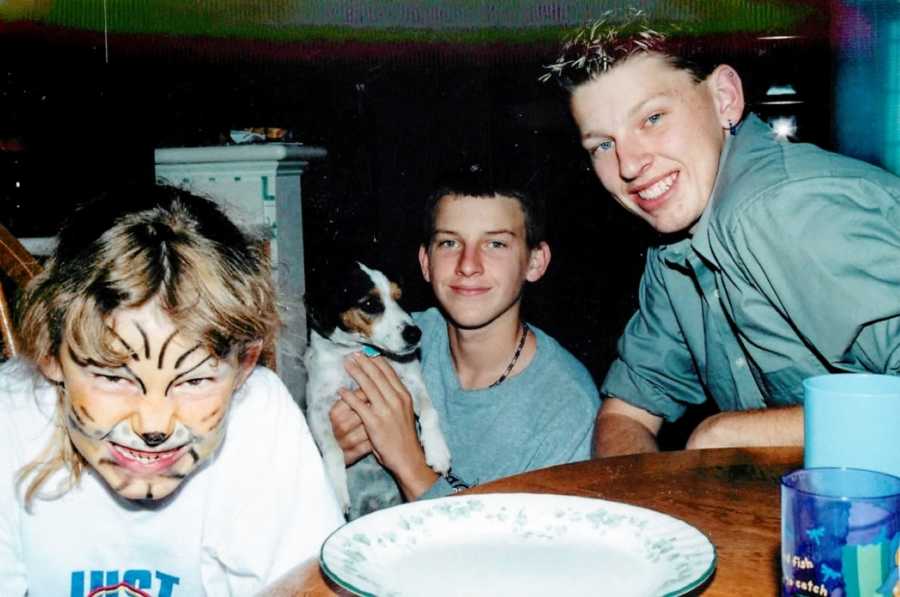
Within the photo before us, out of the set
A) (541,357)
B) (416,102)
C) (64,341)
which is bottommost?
(541,357)

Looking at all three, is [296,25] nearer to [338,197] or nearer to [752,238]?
[338,197]

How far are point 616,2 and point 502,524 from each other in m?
2.04

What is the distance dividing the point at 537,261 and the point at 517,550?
4.82 feet

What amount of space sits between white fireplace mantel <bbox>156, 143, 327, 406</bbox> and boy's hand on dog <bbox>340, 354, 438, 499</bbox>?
210mm

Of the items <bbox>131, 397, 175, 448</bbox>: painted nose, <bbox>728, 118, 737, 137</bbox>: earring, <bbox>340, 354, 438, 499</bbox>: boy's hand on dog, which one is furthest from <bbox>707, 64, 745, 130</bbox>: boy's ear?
<bbox>131, 397, 175, 448</bbox>: painted nose

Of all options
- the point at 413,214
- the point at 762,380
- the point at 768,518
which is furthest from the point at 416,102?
the point at 768,518

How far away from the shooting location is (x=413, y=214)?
2.82m

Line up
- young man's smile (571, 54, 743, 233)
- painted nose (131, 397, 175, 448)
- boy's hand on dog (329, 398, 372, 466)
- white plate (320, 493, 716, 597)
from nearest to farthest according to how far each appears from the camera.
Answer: white plate (320, 493, 716, 597) → painted nose (131, 397, 175, 448) → young man's smile (571, 54, 743, 233) → boy's hand on dog (329, 398, 372, 466)

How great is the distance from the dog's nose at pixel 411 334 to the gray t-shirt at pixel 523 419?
14 centimetres

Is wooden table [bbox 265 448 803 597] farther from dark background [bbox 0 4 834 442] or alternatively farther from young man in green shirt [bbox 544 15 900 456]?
dark background [bbox 0 4 834 442]

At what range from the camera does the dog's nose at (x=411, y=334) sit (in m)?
2.12

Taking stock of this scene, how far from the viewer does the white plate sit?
0.71 metres

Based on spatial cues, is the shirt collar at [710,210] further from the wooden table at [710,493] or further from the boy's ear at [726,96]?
the wooden table at [710,493]

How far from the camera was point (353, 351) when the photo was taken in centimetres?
218
